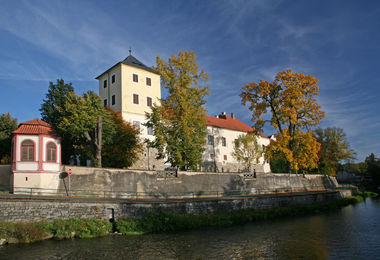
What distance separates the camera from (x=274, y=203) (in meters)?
29.7

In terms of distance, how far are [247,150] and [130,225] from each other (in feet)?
108

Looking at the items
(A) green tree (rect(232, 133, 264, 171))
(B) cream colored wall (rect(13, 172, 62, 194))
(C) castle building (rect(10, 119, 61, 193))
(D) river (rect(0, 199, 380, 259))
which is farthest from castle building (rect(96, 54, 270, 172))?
(D) river (rect(0, 199, 380, 259))

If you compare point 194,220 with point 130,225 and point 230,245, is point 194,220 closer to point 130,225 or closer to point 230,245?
point 130,225

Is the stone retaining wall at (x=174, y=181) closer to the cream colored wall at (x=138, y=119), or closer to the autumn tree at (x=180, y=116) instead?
the autumn tree at (x=180, y=116)

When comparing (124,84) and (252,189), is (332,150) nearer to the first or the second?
(252,189)

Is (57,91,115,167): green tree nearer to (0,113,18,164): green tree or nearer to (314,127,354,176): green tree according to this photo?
(0,113,18,164): green tree

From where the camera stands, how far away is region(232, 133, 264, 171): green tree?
1946 inches

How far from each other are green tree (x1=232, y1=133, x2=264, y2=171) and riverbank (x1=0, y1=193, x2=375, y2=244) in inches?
816

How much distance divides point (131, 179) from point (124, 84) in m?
15.3

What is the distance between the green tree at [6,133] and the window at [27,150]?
34.4 ft

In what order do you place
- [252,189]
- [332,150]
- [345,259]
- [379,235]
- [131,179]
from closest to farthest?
[345,259] < [379,235] < [131,179] < [252,189] < [332,150]

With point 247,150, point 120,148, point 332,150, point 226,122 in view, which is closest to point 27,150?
point 120,148

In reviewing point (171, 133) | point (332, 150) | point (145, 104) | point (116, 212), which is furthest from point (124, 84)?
point (332, 150)

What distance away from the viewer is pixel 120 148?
30766 millimetres
